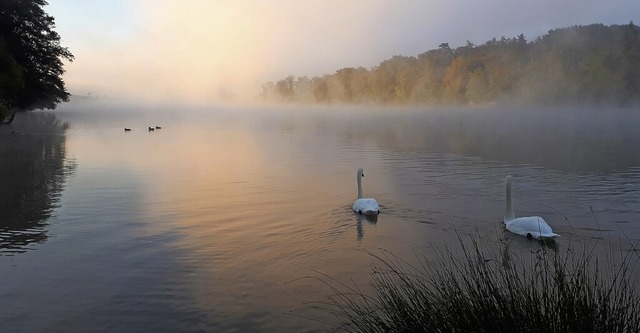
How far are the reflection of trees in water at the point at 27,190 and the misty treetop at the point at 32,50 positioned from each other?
69.5 feet

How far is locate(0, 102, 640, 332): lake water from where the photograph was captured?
7.25m

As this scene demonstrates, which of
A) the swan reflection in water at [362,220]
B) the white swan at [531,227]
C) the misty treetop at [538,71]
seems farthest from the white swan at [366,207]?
the misty treetop at [538,71]

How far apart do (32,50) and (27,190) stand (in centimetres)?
3974

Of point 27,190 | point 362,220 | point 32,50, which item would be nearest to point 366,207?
point 362,220

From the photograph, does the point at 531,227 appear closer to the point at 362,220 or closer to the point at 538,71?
the point at 362,220

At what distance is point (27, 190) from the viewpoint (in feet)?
52.0

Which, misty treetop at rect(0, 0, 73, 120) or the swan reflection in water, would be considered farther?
misty treetop at rect(0, 0, 73, 120)

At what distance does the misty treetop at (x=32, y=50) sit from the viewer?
156 feet

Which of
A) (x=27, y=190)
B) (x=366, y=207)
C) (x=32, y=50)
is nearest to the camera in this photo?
(x=366, y=207)

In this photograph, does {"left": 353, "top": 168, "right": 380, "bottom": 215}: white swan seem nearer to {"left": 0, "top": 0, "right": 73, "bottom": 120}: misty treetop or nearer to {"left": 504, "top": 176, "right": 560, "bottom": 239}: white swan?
{"left": 504, "top": 176, "right": 560, "bottom": 239}: white swan

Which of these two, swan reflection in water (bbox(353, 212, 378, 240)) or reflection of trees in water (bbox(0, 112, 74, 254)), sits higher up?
reflection of trees in water (bbox(0, 112, 74, 254))

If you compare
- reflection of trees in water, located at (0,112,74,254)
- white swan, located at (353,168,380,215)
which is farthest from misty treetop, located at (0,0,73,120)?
white swan, located at (353,168,380,215)

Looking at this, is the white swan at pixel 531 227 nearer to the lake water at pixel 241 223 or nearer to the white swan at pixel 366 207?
the lake water at pixel 241 223

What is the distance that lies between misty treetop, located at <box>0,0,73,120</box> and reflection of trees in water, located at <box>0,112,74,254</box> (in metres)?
21.2
